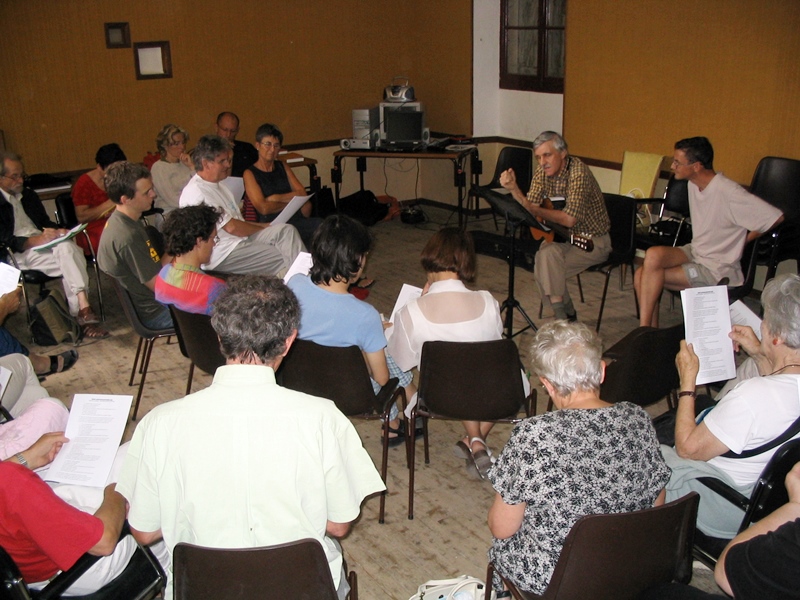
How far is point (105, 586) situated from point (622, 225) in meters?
3.75

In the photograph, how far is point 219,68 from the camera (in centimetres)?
722

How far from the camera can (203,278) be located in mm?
3426

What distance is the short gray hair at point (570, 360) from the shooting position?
6.40 feet

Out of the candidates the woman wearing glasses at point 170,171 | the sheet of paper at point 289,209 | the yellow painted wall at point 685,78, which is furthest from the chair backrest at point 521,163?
the woman wearing glasses at point 170,171

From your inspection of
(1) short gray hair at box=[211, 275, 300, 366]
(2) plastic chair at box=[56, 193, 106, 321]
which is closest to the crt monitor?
(2) plastic chair at box=[56, 193, 106, 321]

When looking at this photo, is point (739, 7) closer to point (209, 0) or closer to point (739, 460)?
point (739, 460)

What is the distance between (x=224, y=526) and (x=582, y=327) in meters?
1.07

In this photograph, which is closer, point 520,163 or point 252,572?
point 252,572

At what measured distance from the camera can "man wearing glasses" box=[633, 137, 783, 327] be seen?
4.10 meters

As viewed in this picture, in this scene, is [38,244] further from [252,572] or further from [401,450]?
[252,572]

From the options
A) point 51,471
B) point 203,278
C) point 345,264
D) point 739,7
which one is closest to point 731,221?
point 739,7

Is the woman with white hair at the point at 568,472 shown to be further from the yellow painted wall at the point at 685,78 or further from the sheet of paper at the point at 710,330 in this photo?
the yellow painted wall at the point at 685,78

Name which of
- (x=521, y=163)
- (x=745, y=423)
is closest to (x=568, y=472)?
(x=745, y=423)

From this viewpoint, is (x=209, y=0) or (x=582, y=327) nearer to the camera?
(x=582, y=327)
